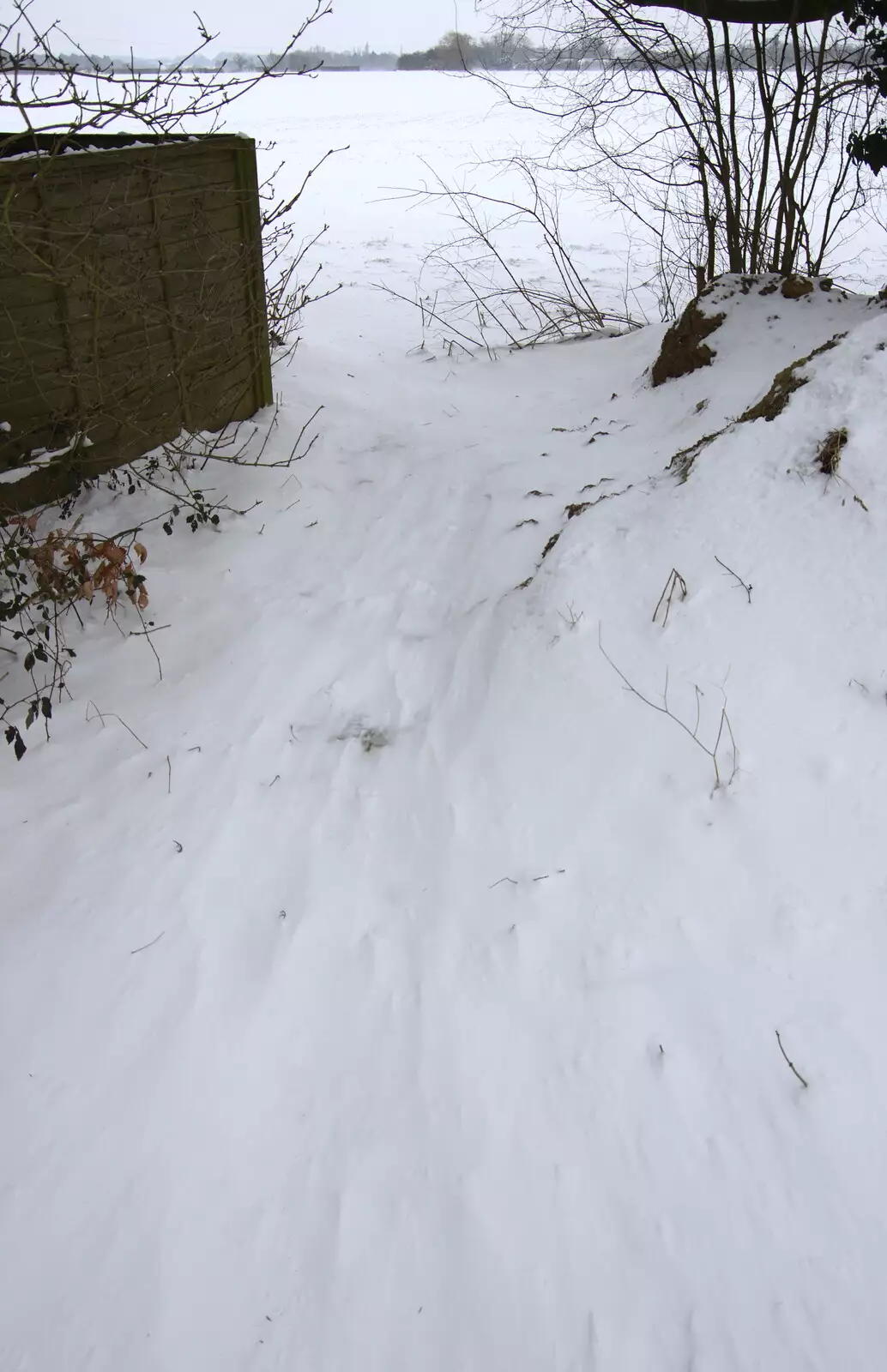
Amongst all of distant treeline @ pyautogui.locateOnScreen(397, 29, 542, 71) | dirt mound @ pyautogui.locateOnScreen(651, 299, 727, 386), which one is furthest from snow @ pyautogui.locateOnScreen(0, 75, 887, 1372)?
distant treeline @ pyautogui.locateOnScreen(397, 29, 542, 71)

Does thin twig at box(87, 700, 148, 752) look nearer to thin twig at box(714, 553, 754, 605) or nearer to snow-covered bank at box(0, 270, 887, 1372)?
snow-covered bank at box(0, 270, 887, 1372)

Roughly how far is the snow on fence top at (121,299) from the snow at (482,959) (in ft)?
3.63

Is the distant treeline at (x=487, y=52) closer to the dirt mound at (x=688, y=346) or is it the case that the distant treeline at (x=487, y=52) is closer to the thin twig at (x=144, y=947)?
the dirt mound at (x=688, y=346)

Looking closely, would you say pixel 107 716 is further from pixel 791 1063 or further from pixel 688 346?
pixel 688 346

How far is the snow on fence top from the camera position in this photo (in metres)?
3.53

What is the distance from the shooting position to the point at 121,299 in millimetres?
3873

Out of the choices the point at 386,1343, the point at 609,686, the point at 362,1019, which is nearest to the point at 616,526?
the point at 609,686

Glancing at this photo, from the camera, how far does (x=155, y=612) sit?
3529 mm

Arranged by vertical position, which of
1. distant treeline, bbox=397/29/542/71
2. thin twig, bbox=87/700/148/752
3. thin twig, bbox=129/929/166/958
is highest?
distant treeline, bbox=397/29/542/71

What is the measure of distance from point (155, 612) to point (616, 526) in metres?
1.92

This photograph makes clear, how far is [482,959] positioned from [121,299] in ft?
11.2

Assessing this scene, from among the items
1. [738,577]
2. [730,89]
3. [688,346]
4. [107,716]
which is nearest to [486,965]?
[738,577]

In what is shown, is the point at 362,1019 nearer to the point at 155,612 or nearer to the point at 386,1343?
the point at 386,1343

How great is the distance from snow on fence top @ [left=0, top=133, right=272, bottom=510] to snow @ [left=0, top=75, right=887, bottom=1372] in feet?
3.63
